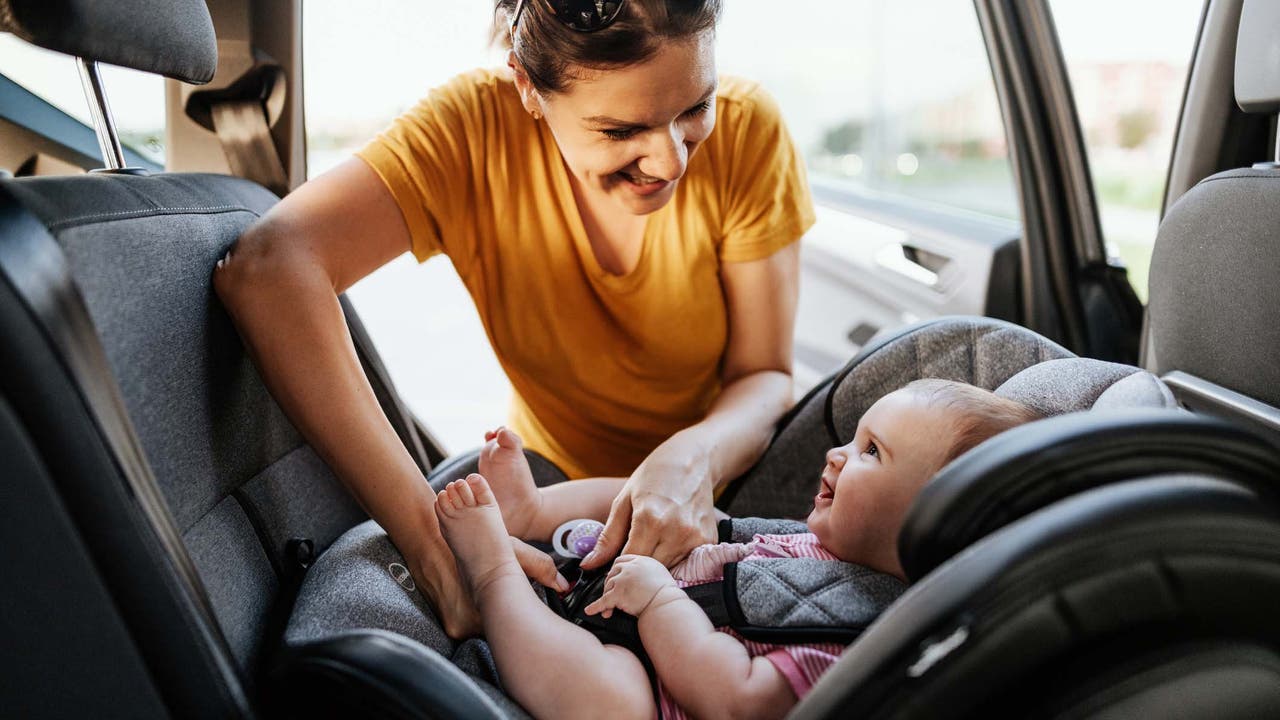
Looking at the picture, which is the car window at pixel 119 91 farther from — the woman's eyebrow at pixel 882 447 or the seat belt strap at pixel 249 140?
the woman's eyebrow at pixel 882 447

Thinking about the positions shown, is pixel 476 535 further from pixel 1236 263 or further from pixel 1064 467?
pixel 1236 263

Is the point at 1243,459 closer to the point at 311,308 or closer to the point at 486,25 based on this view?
the point at 311,308

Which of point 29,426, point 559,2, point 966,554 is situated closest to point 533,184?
point 559,2

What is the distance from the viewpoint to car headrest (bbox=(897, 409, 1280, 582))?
619mm

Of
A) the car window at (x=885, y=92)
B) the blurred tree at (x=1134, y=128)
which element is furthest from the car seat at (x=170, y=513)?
the car window at (x=885, y=92)

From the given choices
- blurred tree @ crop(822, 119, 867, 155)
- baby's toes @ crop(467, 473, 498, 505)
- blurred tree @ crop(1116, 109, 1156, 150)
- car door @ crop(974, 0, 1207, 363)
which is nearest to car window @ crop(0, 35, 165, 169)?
baby's toes @ crop(467, 473, 498, 505)

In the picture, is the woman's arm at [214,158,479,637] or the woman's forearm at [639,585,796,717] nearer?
the woman's forearm at [639,585,796,717]

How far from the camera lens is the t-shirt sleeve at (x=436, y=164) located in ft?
4.04

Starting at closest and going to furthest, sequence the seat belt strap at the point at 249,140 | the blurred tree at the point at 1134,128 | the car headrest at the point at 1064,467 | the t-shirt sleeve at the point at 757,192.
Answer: the car headrest at the point at 1064,467, the t-shirt sleeve at the point at 757,192, the seat belt strap at the point at 249,140, the blurred tree at the point at 1134,128

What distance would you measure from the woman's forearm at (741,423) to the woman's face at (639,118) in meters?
0.36

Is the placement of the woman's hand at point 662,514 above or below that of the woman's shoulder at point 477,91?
below

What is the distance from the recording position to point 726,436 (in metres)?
1.32

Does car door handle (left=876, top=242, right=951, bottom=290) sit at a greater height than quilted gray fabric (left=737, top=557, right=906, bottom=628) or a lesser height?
lesser

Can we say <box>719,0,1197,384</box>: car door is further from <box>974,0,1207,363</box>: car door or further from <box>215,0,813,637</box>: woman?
<box>215,0,813,637</box>: woman
